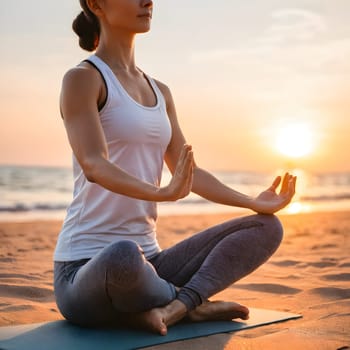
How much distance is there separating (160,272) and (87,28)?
44.9 inches

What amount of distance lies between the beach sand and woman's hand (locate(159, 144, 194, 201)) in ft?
2.02

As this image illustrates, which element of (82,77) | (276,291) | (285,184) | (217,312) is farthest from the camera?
(276,291)

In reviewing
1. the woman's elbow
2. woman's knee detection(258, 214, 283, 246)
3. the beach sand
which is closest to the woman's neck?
the woman's elbow

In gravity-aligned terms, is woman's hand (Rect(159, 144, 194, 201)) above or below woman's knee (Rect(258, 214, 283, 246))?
above

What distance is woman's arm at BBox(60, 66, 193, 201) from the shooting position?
86.3 inches

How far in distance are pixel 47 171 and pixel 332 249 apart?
1065 inches

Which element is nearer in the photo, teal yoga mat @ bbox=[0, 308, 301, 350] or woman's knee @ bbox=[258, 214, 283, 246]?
teal yoga mat @ bbox=[0, 308, 301, 350]

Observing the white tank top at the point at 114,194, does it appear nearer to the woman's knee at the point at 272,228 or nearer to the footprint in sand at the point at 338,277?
the woman's knee at the point at 272,228

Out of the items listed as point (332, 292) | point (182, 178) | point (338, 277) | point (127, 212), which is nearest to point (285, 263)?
point (338, 277)

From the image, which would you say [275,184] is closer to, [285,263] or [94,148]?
[94,148]

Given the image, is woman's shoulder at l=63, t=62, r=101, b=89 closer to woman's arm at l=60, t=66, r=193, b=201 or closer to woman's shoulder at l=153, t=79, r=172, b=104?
woman's arm at l=60, t=66, r=193, b=201

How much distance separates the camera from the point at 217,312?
278 cm

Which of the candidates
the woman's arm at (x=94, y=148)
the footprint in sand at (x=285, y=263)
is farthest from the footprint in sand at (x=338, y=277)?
the woman's arm at (x=94, y=148)

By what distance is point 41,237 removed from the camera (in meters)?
6.70
